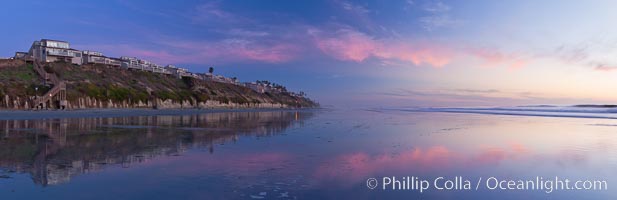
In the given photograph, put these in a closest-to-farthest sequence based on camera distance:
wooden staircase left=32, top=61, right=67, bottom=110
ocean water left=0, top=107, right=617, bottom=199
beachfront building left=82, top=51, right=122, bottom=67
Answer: ocean water left=0, top=107, right=617, bottom=199, wooden staircase left=32, top=61, right=67, bottom=110, beachfront building left=82, top=51, right=122, bottom=67

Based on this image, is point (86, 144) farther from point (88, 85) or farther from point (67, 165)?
point (88, 85)

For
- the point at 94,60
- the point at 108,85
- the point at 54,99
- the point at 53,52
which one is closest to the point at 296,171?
the point at 54,99

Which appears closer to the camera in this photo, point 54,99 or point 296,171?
point 296,171

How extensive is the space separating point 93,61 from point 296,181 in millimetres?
97668

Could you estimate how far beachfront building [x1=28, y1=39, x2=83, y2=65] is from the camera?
3062 inches

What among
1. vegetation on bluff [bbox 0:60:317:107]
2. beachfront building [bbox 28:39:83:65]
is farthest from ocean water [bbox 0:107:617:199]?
beachfront building [bbox 28:39:83:65]

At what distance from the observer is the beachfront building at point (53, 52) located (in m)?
77.8

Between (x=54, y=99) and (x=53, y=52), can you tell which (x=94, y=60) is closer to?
(x=53, y=52)

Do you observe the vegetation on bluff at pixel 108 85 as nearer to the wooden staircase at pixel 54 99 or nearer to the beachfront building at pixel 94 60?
the wooden staircase at pixel 54 99

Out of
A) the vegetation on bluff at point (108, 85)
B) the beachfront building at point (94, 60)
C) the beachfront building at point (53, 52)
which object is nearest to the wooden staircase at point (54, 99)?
the vegetation on bluff at point (108, 85)

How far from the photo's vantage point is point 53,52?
80000 mm

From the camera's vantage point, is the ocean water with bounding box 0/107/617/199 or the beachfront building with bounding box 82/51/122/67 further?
the beachfront building with bounding box 82/51/122/67

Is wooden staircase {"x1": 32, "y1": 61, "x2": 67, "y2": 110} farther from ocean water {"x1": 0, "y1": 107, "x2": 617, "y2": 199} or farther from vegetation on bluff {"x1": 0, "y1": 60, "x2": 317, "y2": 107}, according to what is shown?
ocean water {"x1": 0, "y1": 107, "x2": 617, "y2": 199}

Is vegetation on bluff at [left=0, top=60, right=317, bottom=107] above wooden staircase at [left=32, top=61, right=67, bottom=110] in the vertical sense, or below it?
above
